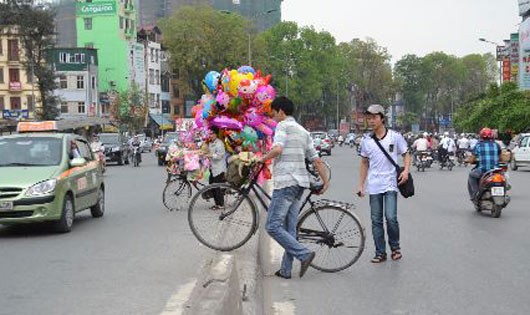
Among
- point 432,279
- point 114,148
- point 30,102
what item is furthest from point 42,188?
point 30,102

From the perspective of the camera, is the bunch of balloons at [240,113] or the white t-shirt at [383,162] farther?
the bunch of balloons at [240,113]

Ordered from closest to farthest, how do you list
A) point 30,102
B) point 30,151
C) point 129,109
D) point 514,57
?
point 30,151
point 514,57
point 30,102
point 129,109

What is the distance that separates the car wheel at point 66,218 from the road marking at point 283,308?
5.53 m

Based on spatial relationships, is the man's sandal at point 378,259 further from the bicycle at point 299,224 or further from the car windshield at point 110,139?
the car windshield at point 110,139

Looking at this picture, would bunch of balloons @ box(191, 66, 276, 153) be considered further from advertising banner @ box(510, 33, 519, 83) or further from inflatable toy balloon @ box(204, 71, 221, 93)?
advertising banner @ box(510, 33, 519, 83)

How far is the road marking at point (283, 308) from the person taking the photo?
6.46 m

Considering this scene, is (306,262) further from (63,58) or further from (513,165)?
(63,58)

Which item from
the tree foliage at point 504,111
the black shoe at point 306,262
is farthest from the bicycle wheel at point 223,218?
the tree foliage at point 504,111

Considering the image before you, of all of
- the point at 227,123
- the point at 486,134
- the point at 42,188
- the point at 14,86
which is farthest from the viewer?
the point at 14,86

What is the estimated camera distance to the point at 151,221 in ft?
43.4

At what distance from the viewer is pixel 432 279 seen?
7.78 meters

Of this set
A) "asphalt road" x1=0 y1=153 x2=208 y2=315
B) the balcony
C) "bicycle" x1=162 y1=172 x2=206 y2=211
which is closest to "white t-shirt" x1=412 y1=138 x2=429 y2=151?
"bicycle" x1=162 y1=172 x2=206 y2=211

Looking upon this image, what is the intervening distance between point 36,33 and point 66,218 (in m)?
50.9

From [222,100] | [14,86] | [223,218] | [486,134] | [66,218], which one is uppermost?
[14,86]
